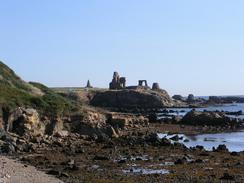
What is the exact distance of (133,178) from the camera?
90.7 ft

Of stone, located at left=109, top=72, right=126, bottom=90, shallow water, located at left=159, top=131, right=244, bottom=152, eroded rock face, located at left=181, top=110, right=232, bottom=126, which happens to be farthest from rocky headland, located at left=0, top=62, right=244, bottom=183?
stone, located at left=109, top=72, right=126, bottom=90

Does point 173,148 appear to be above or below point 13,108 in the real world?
below

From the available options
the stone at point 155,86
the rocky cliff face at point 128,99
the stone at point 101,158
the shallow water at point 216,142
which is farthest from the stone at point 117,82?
the stone at point 101,158

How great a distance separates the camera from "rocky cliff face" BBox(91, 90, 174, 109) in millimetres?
144750

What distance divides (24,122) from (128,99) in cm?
10240

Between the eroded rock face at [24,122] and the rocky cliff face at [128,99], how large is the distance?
92192 mm

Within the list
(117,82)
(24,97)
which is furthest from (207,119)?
(117,82)

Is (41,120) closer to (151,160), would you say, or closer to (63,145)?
(63,145)

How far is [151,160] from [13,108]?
1753 cm

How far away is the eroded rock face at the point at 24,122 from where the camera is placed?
4641cm

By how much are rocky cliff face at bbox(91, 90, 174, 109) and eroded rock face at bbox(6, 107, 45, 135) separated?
9219 centimetres

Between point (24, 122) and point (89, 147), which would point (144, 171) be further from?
point (24, 122)

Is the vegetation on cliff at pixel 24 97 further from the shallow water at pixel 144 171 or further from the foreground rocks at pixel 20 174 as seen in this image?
the shallow water at pixel 144 171

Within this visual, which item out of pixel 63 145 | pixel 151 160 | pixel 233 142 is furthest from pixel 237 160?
pixel 233 142
